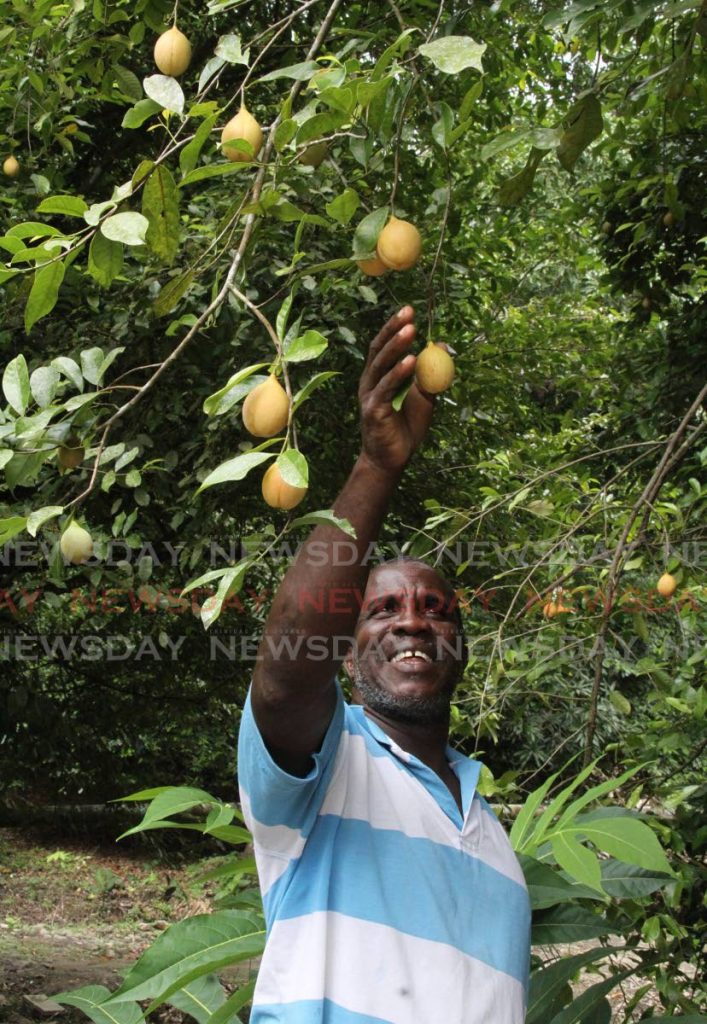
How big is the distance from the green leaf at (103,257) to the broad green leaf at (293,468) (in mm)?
411

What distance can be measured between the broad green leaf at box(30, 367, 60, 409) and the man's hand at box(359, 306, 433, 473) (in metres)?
0.45

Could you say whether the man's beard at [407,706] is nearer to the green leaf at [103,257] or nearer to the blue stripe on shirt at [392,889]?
the blue stripe on shirt at [392,889]

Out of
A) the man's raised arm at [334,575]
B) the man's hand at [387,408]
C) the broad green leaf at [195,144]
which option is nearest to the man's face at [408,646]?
the man's raised arm at [334,575]

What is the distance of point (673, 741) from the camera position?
264 centimetres

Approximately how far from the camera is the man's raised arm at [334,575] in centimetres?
118

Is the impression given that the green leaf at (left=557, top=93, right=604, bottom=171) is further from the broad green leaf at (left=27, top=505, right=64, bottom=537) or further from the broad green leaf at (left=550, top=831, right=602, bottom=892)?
the broad green leaf at (left=550, top=831, right=602, bottom=892)

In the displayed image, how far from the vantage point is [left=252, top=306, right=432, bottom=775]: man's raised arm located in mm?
1183

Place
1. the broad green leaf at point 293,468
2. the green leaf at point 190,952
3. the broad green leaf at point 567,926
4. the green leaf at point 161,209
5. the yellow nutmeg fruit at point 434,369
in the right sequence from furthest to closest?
the broad green leaf at point 567,926 < the green leaf at point 190,952 < the green leaf at point 161,209 < the yellow nutmeg fruit at point 434,369 < the broad green leaf at point 293,468

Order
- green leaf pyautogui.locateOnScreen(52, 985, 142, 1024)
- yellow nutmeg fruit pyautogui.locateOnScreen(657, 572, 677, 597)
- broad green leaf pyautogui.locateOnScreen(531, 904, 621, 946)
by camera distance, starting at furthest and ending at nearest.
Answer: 1. yellow nutmeg fruit pyautogui.locateOnScreen(657, 572, 677, 597)
2. green leaf pyautogui.locateOnScreen(52, 985, 142, 1024)
3. broad green leaf pyautogui.locateOnScreen(531, 904, 621, 946)

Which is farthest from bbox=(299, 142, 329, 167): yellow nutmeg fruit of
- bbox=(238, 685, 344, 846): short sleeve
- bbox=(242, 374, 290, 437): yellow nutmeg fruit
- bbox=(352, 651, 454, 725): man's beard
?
bbox=(352, 651, 454, 725): man's beard

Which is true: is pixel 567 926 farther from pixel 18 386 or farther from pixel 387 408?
pixel 18 386

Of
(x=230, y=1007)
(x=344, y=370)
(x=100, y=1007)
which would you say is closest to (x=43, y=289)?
(x=230, y=1007)

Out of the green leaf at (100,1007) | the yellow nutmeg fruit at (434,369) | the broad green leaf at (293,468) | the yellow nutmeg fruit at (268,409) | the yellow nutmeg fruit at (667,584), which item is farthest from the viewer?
the yellow nutmeg fruit at (667,584)

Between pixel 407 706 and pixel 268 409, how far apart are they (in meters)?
0.72
